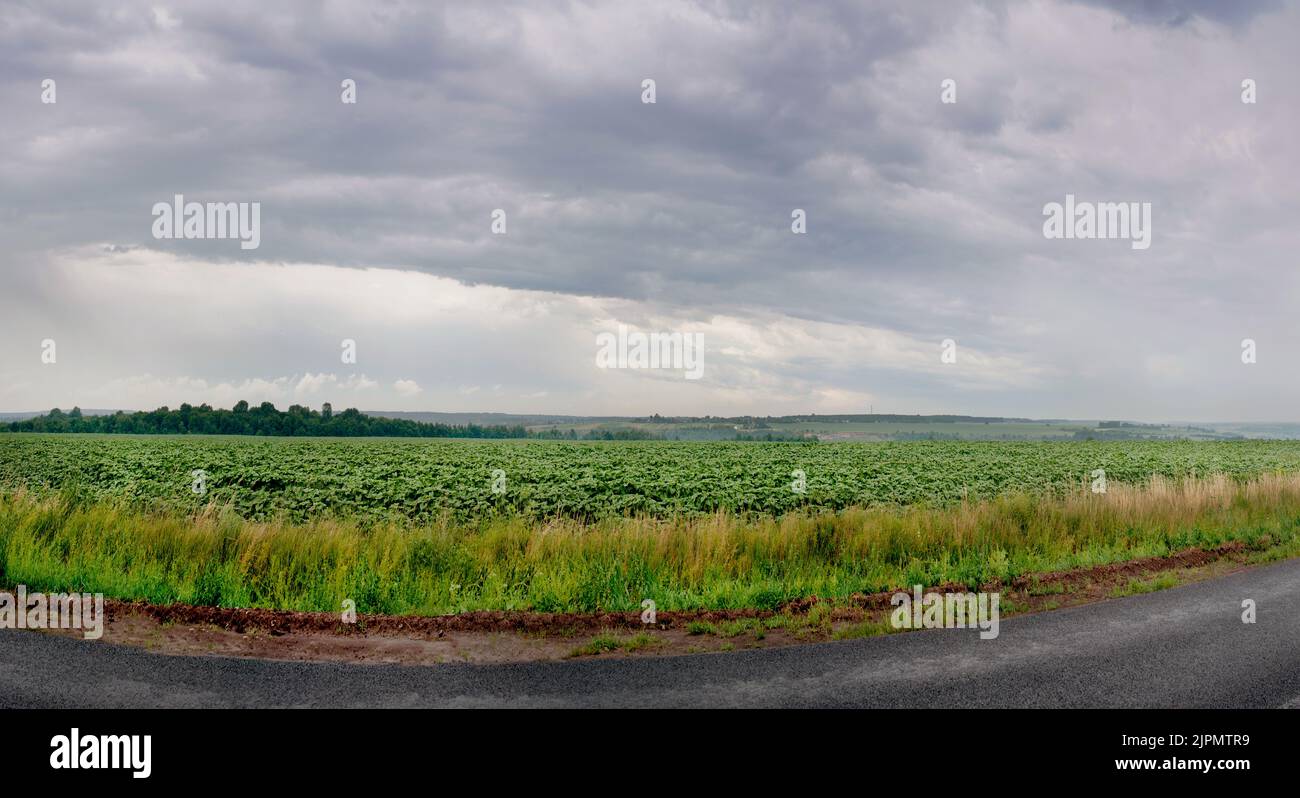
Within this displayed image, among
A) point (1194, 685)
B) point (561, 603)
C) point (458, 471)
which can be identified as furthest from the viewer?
point (458, 471)

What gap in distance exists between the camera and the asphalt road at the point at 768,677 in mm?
6434

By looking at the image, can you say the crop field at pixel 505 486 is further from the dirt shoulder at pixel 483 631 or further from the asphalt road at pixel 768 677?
the asphalt road at pixel 768 677

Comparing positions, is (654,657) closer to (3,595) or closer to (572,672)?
(572,672)

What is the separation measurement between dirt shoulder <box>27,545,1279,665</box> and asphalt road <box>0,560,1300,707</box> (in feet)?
1.17

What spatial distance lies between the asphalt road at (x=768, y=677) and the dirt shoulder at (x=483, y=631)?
1.17ft

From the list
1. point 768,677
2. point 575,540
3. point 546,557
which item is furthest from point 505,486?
point 768,677

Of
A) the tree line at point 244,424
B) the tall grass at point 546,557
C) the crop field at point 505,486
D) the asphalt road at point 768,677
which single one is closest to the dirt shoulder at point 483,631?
the asphalt road at point 768,677

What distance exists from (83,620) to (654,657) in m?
6.96

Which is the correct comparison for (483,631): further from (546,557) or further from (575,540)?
(575,540)

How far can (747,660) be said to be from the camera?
7.48 m

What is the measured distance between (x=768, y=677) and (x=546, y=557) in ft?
19.3

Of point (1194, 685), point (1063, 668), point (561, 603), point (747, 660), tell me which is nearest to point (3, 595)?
point (561, 603)

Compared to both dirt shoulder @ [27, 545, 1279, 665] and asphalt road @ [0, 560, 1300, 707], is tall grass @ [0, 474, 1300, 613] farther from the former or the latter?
asphalt road @ [0, 560, 1300, 707]

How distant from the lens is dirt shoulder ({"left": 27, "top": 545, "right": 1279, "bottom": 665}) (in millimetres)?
7895
